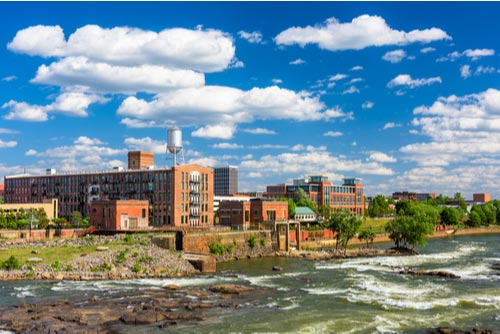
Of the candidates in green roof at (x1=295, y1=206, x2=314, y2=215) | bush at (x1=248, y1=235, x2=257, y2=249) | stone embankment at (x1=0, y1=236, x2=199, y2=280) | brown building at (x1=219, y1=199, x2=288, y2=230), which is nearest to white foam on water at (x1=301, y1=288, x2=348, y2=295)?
stone embankment at (x1=0, y1=236, x2=199, y2=280)

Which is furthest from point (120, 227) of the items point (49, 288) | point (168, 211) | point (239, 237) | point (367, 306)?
point (367, 306)

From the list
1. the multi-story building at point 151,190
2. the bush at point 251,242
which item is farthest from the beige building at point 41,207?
the bush at point 251,242

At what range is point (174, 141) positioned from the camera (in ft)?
533

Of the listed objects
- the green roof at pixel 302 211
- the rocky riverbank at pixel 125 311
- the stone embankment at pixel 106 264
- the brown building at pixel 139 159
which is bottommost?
the rocky riverbank at pixel 125 311

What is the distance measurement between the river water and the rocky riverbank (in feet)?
6.20

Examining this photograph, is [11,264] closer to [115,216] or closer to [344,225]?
[115,216]

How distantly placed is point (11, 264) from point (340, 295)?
151 feet

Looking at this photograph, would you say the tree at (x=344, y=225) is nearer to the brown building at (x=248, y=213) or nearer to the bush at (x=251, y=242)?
the bush at (x=251, y=242)

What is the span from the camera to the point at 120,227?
132 meters

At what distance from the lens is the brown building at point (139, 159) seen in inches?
7230

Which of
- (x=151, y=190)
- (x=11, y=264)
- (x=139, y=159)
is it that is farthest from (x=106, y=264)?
(x=139, y=159)

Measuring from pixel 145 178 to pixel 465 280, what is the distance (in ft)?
307

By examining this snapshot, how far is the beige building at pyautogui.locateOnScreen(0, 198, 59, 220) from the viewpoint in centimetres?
14550

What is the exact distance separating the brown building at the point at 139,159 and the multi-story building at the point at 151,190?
54.0 feet
